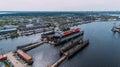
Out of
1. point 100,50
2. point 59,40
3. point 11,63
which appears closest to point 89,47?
point 100,50

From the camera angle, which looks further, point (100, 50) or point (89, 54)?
point (100, 50)

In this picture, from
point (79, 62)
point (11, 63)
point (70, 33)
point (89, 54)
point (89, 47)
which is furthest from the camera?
point (70, 33)

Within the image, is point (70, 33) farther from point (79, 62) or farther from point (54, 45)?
point (79, 62)

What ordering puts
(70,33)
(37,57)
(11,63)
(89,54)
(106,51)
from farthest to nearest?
(70,33)
(106,51)
(89,54)
(37,57)
(11,63)

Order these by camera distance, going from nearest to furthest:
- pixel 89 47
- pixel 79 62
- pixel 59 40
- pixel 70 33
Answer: pixel 79 62, pixel 89 47, pixel 59 40, pixel 70 33

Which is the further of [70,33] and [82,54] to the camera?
[70,33]

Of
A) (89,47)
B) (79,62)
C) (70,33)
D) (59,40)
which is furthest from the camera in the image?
(70,33)

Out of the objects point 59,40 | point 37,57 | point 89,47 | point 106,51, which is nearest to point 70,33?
point 59,40

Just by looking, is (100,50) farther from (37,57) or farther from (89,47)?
(37,57)
